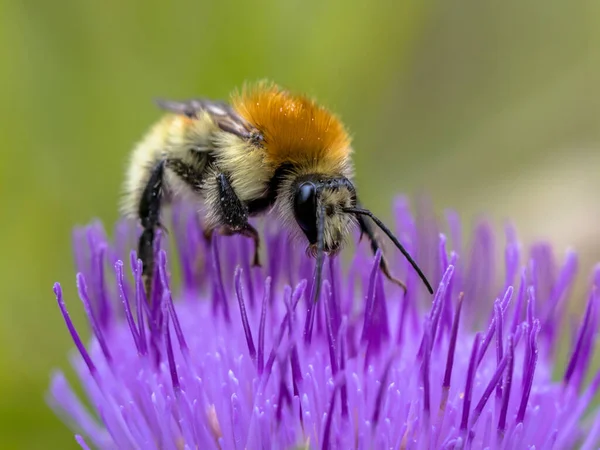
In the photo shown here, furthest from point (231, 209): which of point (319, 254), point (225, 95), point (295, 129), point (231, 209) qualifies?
point (225, 95)

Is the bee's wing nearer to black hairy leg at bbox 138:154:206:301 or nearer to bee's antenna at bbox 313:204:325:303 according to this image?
black hairy leg at bbox 138:154:206:301

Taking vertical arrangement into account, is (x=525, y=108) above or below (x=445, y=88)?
below

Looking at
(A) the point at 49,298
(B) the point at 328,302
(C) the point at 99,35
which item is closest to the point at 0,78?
(C) the point at 99,35

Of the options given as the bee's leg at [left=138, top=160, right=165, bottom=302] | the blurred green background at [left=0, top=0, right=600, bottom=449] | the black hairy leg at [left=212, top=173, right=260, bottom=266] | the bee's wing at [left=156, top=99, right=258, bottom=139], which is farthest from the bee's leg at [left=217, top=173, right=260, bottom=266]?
the blurred green background at [left=0, top=0, right=600, bottom=449]

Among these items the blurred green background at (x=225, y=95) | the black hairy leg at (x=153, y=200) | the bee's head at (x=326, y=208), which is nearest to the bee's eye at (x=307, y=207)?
the bee's head at (x=326, y=208)

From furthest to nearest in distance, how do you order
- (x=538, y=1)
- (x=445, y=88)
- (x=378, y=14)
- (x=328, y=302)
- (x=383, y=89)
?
1. (x=445, y=88)
2. (x=538, y=1)
3. (x=383, y=89)
4. (x=378, y=14)
5. (x=328, y=302)

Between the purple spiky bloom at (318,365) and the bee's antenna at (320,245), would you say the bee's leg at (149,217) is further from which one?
the bee's antenna at (320,245)

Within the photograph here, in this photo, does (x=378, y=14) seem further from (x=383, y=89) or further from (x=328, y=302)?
(x=328, y=302)
